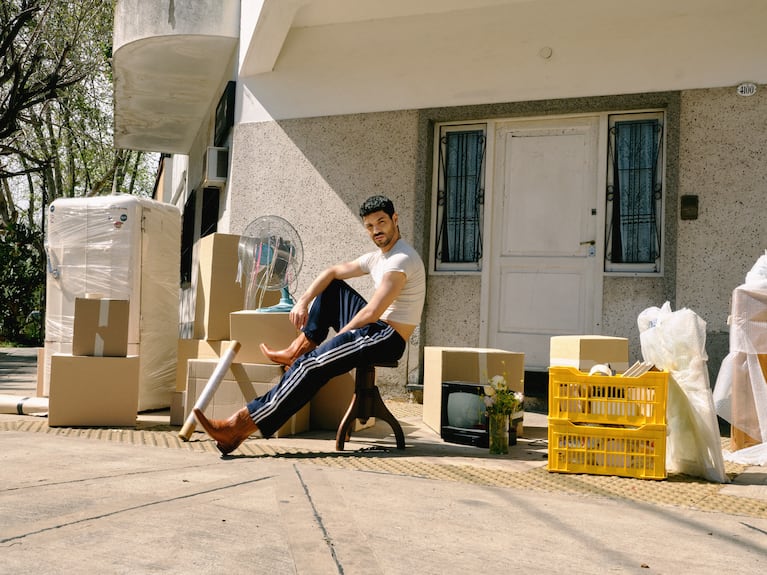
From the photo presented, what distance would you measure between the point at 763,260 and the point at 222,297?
3.59 metres

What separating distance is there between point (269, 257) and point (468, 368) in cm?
154

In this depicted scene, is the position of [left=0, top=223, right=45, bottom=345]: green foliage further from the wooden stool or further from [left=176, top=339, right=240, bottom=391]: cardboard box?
the wooden stool

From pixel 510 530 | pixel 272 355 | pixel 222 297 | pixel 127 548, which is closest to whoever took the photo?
pixel 127 548

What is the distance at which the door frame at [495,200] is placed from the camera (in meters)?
6.43

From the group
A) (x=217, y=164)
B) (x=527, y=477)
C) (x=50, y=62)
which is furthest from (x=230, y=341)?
(x=50, y=62)

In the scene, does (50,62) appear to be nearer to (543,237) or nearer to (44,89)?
(44,89)

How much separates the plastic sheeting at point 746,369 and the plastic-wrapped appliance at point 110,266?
400 cm

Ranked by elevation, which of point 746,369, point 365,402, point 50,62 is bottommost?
point 365,402

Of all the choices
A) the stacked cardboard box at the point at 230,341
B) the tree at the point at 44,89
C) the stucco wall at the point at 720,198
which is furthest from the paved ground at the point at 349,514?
the tree at the point at 44,89

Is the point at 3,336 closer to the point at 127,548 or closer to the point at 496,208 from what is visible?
the point at 496,208

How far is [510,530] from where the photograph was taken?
260 centimetres

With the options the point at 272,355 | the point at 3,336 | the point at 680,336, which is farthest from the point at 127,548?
the point at 3,336

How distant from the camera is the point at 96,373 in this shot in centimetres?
500

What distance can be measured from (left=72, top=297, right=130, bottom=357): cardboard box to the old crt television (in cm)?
214
